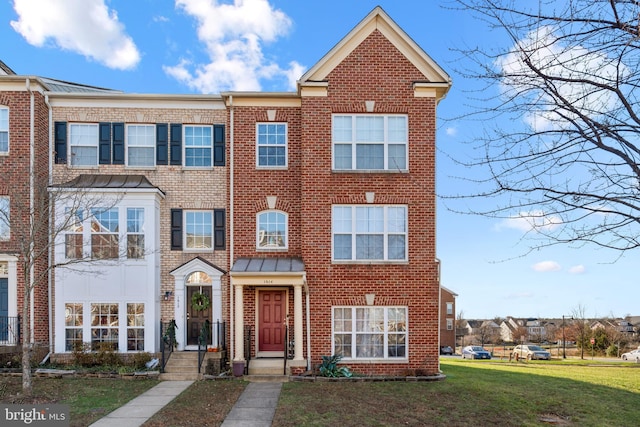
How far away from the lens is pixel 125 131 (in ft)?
51.4

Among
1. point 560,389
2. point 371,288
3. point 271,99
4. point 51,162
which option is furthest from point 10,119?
point 560,389

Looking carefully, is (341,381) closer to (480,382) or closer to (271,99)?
(480,382)

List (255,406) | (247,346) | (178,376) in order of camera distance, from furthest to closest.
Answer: (247,346) → (178,376) → (255,406)

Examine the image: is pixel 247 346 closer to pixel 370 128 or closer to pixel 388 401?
pixel 388 401

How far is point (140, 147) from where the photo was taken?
51.6 ft

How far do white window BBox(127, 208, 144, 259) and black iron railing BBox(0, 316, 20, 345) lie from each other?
4.00 meters

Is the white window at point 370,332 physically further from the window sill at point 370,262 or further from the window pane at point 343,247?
the window pane at point 343,247

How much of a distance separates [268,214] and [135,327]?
536cm

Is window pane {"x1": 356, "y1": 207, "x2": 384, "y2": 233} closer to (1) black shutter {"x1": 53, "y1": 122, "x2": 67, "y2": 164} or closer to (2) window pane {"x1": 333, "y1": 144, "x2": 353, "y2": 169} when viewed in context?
(2) window pane {"x1": 333, "y1": 144, "x2": 353, "y2": 169}

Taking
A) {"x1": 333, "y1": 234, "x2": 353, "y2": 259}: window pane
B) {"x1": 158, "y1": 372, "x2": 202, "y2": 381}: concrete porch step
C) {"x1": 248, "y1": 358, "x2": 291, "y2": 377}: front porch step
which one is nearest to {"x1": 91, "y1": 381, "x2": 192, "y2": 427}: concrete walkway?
{"x1": 158, "y1": 372, "x2": 202, "y2": 381}: concrete porch step

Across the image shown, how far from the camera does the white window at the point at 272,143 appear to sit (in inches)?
608

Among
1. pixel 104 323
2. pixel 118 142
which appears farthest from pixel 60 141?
pixel 104 323

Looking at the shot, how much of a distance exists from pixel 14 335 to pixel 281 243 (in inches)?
334

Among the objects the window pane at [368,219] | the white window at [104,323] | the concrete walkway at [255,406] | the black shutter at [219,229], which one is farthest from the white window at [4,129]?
the window pane at [368,219]
